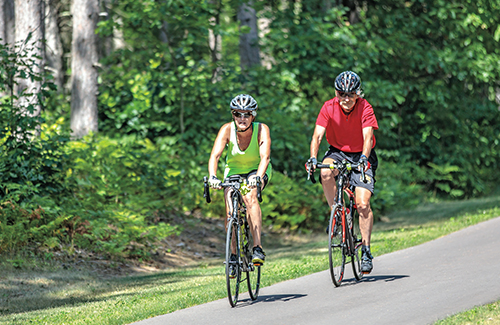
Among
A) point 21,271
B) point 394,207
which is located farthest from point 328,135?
point 394,207

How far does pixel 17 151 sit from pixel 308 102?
8337 mm

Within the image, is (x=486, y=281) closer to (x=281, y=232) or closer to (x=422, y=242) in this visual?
(x=422, y=242)

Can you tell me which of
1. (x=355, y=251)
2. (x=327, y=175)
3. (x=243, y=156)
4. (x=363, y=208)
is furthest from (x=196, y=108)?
(x=243, y=156)

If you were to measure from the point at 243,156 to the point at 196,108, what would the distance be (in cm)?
881

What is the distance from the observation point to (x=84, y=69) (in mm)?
15453

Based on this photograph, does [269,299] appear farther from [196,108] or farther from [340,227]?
[196,108]

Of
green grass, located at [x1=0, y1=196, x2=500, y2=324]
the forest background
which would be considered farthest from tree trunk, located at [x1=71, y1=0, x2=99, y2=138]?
green grass, located at [x1=0, y1=196, x2=500, y2=324]

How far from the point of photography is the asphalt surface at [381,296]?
6.50 meters

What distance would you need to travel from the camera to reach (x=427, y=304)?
6734 millimetres

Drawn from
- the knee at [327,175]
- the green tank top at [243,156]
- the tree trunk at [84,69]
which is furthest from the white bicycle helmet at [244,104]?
the tree trunk at [84,69]

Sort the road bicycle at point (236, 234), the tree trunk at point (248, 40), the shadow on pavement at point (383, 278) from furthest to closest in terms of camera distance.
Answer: the tree trunk at point (248, 40) → the shadow on pavement at point (383, 278) → the road bicycle at point (236, 234)

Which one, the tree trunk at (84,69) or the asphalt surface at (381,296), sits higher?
the tree trunk at (84,69)

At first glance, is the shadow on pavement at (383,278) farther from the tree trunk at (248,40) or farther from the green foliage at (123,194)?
the tree trunk at (248,40)

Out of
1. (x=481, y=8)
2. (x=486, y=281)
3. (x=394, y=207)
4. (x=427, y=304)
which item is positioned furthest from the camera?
(x=481, y=8)
